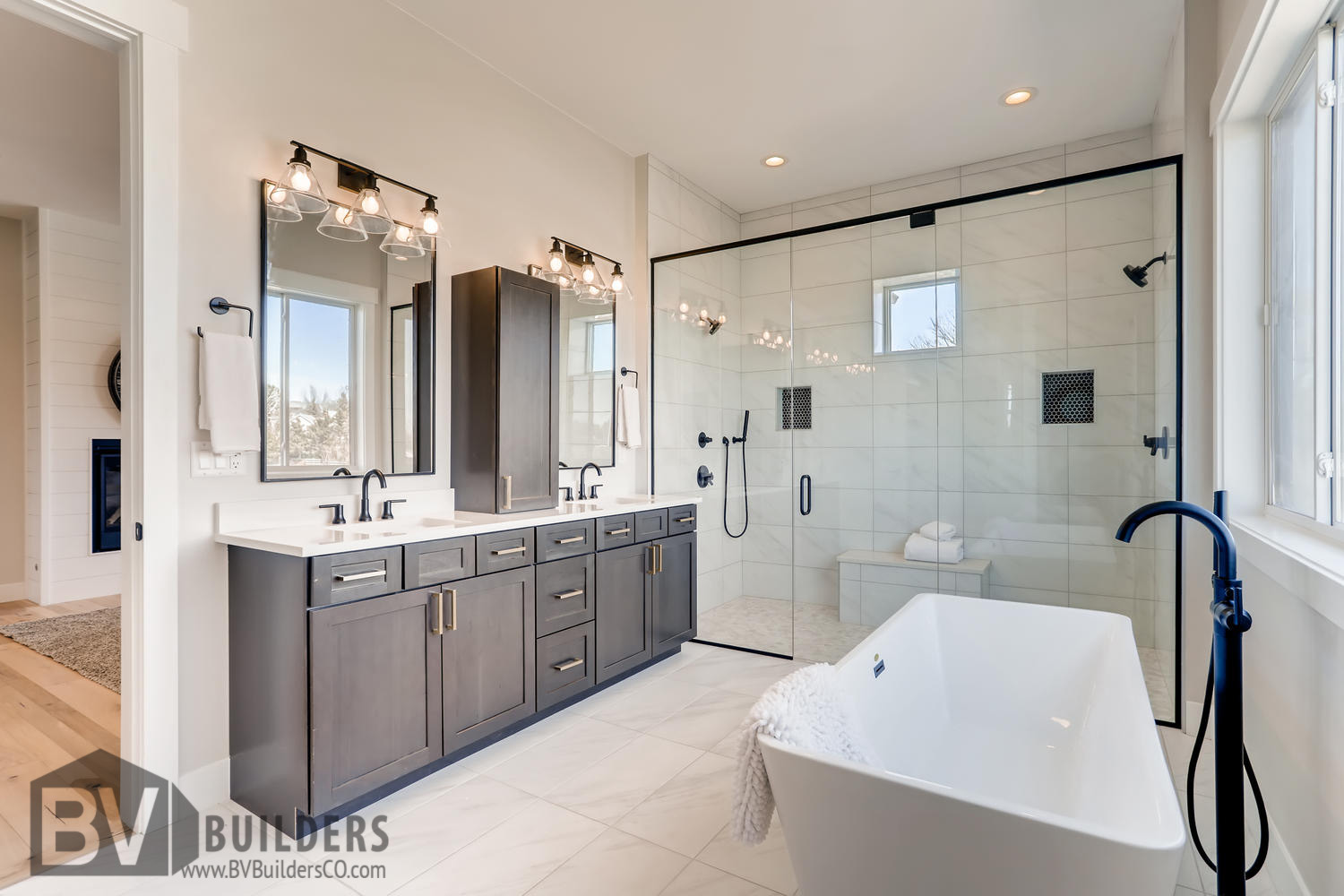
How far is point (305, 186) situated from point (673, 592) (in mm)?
2475

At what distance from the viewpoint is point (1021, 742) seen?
224cm

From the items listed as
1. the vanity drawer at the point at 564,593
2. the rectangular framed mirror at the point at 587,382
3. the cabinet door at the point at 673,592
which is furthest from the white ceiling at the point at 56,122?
the cabinet door at the point at 673,592

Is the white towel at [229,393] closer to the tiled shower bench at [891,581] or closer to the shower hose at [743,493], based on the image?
the shower hose at [743,493]

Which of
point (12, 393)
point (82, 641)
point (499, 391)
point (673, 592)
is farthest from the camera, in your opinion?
point (12, 393)

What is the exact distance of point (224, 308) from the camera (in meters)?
2.17

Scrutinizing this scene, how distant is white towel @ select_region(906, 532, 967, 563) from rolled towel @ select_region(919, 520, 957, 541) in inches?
0.7

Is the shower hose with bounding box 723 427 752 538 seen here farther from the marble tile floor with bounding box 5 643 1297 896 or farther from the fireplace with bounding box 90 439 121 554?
the fireplace with bounding box 90 439 121 554

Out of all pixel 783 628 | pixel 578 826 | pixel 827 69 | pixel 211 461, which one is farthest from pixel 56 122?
pixel 783 628

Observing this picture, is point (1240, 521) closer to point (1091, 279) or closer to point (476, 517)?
point (1091, 279)

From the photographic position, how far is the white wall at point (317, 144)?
212 centimetres

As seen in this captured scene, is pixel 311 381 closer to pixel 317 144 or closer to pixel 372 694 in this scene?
pixel 317 144

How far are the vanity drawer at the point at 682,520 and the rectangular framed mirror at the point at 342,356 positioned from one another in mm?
1305

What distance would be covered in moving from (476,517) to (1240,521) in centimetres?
276

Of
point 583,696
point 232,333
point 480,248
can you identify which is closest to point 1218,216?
point 480,248
